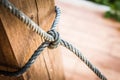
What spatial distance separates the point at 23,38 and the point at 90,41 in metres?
2.22

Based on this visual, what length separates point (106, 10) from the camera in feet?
11.0

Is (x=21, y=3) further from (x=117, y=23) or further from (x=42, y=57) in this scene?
(x=117, y=23)

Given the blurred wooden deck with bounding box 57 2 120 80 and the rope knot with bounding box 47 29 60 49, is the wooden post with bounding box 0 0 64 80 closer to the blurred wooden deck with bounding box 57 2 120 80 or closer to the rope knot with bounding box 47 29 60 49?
the rope knot with bounding box 47 29 60 49

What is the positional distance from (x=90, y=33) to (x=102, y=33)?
0.14 meters

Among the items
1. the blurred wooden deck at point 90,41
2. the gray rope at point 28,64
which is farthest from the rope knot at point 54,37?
the blurred wooden deck at point 90,41

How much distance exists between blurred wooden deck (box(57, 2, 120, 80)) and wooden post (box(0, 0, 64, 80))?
1.61 metres

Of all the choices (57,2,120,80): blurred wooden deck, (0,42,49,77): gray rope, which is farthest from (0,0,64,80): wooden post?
(57,2,120,80): blurred wooden deck

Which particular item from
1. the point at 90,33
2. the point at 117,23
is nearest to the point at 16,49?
the point at 90,33

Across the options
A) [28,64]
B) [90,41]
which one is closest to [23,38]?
[28,64]

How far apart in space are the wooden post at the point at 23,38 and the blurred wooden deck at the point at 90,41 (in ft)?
5.27

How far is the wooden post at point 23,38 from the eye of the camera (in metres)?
0.65

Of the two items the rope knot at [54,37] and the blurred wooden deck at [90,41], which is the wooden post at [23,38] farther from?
the blurred wooden deck at [90,41]

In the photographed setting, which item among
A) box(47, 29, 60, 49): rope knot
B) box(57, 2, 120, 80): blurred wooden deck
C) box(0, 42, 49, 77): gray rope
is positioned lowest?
box(57, 2, 120, 80): blurred wooden deck

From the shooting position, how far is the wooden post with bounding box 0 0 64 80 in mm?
654
